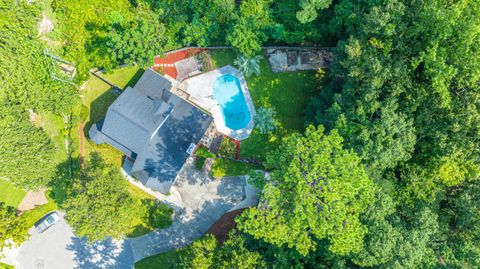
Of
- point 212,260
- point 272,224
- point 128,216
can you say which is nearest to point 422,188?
point 272,224

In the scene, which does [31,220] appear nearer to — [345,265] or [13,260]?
[13,260]

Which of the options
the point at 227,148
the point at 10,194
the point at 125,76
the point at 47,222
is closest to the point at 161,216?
the point at 227,148

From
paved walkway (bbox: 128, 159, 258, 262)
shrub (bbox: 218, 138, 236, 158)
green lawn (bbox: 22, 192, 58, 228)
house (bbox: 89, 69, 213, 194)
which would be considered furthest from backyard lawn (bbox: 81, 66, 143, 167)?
shrub (bbox: 218, 138, 236, 158)

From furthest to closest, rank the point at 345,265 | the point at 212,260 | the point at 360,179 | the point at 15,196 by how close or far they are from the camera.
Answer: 1. the point at 15,196
2. the point at 212,260
3. the point at 345,265
4. the point at 360,179

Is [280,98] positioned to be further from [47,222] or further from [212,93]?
[47,222]

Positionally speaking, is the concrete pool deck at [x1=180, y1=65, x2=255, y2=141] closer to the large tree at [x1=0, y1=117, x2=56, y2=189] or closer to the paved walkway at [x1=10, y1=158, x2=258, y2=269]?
the paved walkway at [x1=10, y1=158, x2=258, y2=269]

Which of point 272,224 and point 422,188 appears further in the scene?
point 422,188

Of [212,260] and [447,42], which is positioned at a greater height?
[447,42]
